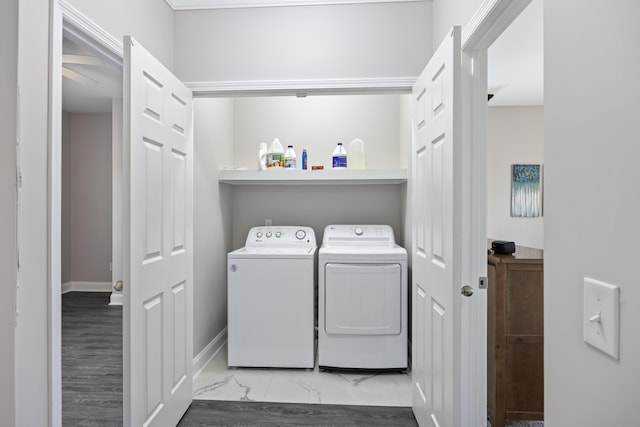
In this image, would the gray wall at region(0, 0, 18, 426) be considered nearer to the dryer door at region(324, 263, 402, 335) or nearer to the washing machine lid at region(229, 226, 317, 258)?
the dryer door at region(324, 263, 402, 335)

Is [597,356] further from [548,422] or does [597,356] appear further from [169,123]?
[169,123]

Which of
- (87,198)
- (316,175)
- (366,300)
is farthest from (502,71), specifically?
(87,198)

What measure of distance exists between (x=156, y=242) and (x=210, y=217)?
4.02 feet

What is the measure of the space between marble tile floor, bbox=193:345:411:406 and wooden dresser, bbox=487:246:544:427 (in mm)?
638

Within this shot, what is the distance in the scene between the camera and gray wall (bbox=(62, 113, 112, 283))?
16.8 feet

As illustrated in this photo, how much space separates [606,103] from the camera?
→ 67 cm

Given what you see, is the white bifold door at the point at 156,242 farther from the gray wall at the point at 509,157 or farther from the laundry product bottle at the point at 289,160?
the gray wall at the point at 509,157

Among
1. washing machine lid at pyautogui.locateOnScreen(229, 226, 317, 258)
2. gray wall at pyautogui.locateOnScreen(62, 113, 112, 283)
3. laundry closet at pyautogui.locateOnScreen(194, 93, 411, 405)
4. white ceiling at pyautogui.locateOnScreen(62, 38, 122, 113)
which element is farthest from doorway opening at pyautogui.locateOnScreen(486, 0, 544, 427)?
gray wall at pyautogui.locateOnScreen(62, 113, 112, 283)

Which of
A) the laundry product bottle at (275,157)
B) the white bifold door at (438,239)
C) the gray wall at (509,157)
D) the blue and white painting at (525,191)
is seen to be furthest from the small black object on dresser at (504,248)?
the blue and white painting at (525,191)

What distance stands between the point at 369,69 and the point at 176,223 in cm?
141

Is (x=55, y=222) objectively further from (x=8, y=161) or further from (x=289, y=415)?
(x=289, y=415)

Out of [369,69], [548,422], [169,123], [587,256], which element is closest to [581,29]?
[587,256]

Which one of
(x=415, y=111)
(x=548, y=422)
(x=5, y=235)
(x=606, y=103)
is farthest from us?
(x=415, y=111)

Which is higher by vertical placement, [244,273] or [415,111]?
[415,111]
